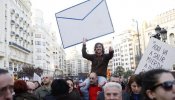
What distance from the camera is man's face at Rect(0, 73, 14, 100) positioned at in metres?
2.58

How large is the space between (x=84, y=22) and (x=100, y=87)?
54.4 inches

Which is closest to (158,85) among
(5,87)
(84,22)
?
(5,87)

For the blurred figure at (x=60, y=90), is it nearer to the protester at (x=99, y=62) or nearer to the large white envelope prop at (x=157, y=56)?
the protester at (x=99, y=62)

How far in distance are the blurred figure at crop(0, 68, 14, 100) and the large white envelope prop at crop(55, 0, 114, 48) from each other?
170 inches

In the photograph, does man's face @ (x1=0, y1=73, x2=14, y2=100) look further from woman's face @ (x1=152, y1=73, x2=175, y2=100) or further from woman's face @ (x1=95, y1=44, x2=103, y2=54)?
woman's face @ (x1=95, y1=44, x2=103, y2=54)

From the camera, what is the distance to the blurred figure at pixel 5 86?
2.58 metres

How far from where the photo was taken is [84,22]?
275 inches

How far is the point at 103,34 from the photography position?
7043 mm

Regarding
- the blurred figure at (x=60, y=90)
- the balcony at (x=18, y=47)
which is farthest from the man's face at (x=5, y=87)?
the balcony at (x=18, y=47)

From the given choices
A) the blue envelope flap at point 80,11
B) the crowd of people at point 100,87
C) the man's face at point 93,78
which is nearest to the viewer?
the crowd of people at point 100,87

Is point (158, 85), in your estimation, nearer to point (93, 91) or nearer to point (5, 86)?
point (5, 86)

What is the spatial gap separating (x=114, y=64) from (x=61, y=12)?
534 ft

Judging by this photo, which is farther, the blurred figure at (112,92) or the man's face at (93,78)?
the man's face at (93,78)

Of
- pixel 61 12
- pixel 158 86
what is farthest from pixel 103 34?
pixel 158 86
